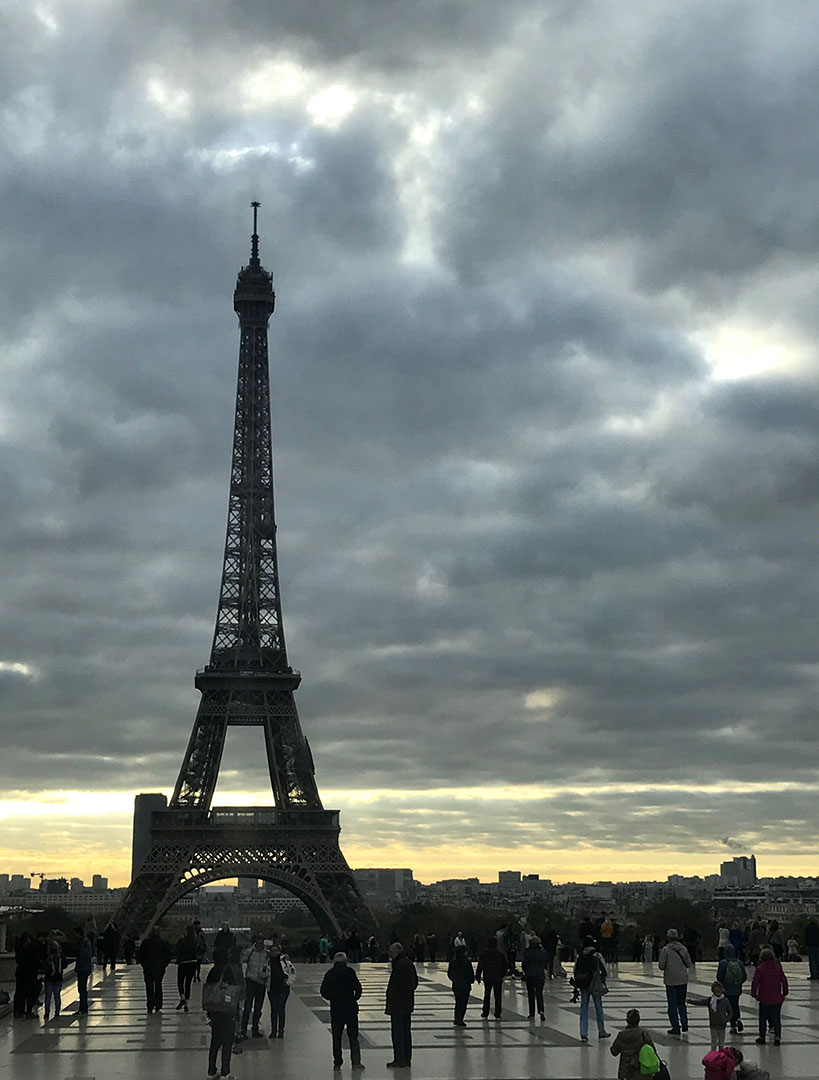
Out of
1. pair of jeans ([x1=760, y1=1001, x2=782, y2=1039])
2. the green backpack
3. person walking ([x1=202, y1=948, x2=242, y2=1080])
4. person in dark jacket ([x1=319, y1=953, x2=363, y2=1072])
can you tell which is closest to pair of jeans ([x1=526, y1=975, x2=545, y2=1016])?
pair of jeans ([x1=760, y1=1001, x2=782, y2=1039])

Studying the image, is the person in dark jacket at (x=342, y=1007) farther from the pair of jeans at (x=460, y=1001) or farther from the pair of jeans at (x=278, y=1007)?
the pair of jeans at (x=460, y=1001)

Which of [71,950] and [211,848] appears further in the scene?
[211,848]

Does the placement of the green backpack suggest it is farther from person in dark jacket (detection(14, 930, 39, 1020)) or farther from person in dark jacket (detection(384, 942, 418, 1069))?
person in dark jacket (detection(14, 930, 39, 1020))

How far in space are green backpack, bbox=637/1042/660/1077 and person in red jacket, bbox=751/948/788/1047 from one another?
9.96 meters

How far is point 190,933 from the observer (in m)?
36.0

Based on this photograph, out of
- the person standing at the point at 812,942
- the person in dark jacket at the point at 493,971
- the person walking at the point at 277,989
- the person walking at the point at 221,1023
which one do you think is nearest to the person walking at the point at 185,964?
the person walking at the point at 277,989

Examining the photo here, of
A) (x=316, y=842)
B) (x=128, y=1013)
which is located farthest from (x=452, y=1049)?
(x=316, y=842)

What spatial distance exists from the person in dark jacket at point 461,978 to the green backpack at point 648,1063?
12183 mm

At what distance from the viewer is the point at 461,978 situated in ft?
90.9

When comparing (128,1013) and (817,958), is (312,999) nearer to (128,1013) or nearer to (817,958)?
(128,1013)

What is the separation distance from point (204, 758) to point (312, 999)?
6556 centimetres

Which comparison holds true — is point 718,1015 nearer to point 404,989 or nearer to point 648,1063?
point 404,989

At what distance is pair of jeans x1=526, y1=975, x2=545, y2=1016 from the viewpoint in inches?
1155

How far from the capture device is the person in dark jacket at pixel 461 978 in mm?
27406
